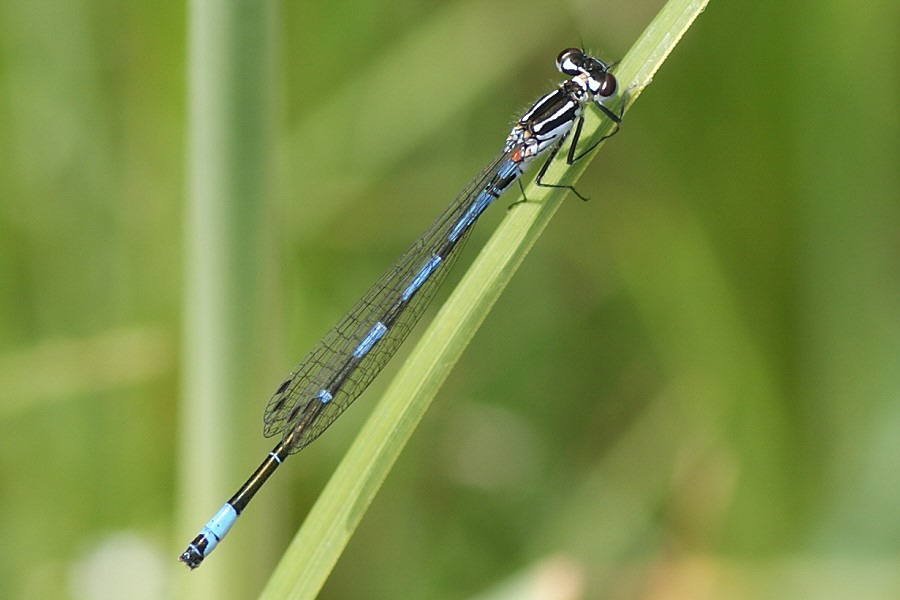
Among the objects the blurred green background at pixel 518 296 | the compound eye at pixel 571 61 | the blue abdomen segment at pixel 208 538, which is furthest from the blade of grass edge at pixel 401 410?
the blurred green background at pixel 518 296

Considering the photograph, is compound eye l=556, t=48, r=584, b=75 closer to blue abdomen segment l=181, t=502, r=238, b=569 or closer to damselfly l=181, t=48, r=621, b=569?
damselfly l=181, t=48, r=621, b=569

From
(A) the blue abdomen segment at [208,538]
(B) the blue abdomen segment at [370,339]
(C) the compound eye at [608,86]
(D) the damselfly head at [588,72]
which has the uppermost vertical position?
(D) the damselfly head at [588,72]

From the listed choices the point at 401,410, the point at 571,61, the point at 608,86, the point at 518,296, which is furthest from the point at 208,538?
the point at 571,61

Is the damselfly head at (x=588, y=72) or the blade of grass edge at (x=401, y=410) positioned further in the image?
the damselfly head at (x=588, y=72)

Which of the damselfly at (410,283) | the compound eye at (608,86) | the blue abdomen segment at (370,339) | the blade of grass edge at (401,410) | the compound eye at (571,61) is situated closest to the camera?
the blade of grass edge at (401,410)

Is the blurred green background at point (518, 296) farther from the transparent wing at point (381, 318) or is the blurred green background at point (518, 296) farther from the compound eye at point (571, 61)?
the compound eye at point (571, 61)

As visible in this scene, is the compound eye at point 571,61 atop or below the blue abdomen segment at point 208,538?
atop

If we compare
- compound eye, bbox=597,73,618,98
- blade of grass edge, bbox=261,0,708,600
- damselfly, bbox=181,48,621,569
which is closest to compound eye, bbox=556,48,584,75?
damselfly, bbox=181,48,621,569

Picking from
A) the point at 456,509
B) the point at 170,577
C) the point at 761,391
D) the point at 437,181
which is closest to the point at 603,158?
the point at 437,181
